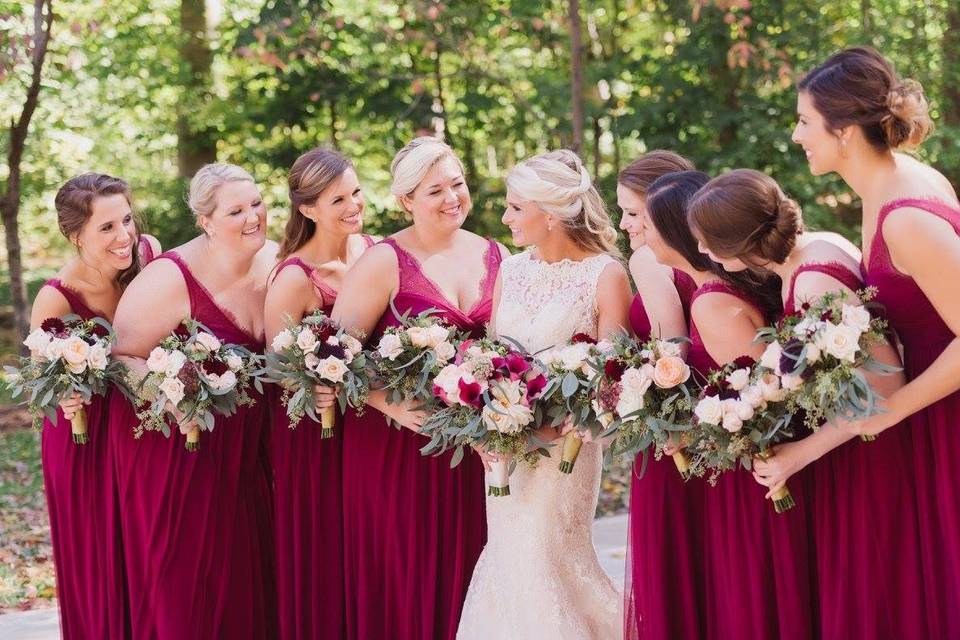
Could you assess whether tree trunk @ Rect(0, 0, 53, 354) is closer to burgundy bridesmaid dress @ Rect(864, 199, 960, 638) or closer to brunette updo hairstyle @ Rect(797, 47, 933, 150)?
brunette updo hairstyle @ Rect(797, 47, 933, 150)

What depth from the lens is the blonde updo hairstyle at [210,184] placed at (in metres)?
5.39

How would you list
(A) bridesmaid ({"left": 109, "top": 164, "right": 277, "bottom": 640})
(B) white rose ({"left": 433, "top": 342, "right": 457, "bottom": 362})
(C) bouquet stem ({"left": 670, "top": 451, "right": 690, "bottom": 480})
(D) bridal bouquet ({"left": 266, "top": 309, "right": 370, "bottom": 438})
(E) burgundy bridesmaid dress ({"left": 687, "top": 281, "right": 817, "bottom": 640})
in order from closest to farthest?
(E) burgundy bridesmaid dress ({"left": 687, "top": 281, "right": 817, "bottom": 640})
(C) bouquet stem ({"left": 670, "top": 451, "right": 690, "bottom": 480})
(B) white rose ({"left": 433, "top": 342, "right": 457, "bottom": 362})
(D) bridal bouquet ({"left": 266, "top": 309, "right": 370, "bottom": 438})
(A) bridesmaid ({"left": 109, "top": 164, "right": 277, "bottom": 640})

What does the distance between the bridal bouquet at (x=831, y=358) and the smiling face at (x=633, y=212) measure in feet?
3.52

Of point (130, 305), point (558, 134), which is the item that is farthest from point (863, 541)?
point (558, 134)

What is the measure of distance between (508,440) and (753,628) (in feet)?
3.79

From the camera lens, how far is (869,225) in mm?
3889

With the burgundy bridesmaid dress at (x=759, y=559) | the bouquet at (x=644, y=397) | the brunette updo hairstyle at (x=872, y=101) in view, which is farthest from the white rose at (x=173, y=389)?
the brunette updo hairstyle at (x=872, y=101)

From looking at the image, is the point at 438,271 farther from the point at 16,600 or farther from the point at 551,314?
the point at 16,600

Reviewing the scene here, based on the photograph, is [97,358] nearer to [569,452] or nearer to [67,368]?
[67,368]

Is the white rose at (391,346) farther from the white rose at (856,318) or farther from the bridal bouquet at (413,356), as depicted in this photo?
the white rose at (856,318)

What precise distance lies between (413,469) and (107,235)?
1715 millimetres

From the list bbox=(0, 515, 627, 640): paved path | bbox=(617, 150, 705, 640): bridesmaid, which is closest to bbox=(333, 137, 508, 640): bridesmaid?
bbox=(617, 150, 705, 640): bridesmaid

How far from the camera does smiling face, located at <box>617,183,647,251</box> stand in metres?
4.81
